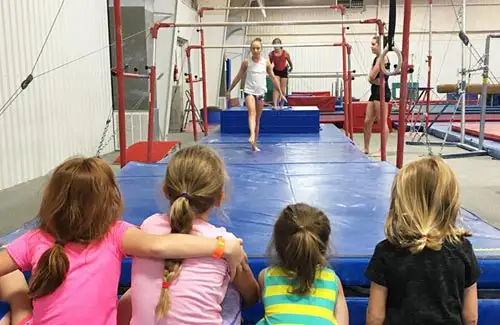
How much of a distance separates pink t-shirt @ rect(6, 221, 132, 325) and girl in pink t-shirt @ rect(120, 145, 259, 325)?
78mm

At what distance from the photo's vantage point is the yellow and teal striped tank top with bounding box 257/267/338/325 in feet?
4.55

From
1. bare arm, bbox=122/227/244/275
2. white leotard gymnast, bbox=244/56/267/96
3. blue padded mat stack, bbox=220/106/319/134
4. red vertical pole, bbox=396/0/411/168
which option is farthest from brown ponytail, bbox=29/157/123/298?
blue padded mat stack, bbox=220/106/319/134

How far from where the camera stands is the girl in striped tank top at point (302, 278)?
140 cm

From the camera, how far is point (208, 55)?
13195 millimetres

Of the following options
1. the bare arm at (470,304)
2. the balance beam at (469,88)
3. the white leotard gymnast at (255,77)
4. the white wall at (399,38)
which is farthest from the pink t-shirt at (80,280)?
the white wall at (399,38)

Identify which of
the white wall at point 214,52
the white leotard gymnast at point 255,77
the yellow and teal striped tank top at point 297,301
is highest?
the white wall at point 214,52

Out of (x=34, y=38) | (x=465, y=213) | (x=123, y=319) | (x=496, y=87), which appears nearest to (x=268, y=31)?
(x=496, y=87)

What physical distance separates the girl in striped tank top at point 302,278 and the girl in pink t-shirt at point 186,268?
0.49 ft

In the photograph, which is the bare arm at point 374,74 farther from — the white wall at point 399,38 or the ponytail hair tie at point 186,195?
the white wall at point 399,38

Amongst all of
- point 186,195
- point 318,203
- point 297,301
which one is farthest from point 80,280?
point 318,203

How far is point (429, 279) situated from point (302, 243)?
380 millimetres

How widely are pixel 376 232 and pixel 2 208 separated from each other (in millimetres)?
3078

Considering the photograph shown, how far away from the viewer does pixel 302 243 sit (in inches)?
55.1

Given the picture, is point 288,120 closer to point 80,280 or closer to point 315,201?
point 315,201
